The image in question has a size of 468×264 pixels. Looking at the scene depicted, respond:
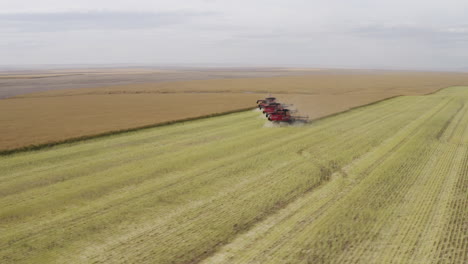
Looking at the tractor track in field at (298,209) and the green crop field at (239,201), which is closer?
the green crop field at (239,201)

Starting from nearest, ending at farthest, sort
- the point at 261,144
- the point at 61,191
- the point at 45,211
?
the point at 45,211
the point at 61,191
the point at 261,144

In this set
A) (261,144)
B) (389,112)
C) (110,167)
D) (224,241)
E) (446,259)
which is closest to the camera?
(446,259)

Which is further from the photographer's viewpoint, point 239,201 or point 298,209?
point 239,201

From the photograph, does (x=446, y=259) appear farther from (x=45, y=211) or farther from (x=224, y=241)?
(x=45, y=211)

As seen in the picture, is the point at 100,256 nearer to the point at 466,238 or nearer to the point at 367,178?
the point at 466,238

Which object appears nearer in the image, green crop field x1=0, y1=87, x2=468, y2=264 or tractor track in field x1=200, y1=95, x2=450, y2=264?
green crop field x1=0, y1=87, x2=468, y2=264

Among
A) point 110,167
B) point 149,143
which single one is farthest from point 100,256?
point 149,143

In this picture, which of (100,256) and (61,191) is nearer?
(100,256)
